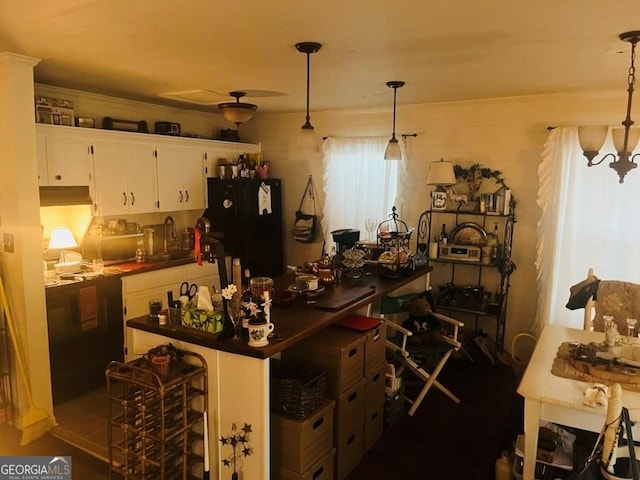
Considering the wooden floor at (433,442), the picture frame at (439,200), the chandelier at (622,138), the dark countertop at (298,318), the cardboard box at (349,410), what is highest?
the chandelier at (622,138)

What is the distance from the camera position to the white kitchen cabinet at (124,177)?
4.14 m

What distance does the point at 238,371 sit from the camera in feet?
7.61

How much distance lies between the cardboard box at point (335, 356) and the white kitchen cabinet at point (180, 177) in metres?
2.48

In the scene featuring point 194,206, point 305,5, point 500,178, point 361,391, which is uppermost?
point 305,5

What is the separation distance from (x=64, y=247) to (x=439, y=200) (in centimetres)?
336

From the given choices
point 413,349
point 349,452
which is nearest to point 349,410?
point 349,452

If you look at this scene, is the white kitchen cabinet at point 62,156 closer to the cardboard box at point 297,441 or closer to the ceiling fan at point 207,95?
the ceiling fan at point 207,95

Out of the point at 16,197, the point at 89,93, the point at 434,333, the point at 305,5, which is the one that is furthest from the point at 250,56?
the point at 434,333

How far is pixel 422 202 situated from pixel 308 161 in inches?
56.6

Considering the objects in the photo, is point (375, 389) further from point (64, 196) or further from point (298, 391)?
point (64, 196)

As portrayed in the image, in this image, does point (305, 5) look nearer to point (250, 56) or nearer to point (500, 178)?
point (250, 56)

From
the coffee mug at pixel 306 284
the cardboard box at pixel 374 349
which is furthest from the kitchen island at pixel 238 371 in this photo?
the cardboard box at pixel 374 349

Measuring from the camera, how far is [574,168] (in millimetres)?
4109

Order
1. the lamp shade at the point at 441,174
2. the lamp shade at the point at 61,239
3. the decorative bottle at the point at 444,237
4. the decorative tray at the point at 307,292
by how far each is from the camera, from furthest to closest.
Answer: the decorative bottle at the point at 444,237 < the lamp shade at the point at 441,174 < the lamp shade at the point at 61,239 < the decorative tray at the point at 307,292
